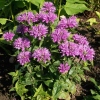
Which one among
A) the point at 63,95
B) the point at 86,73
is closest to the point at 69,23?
the point at 63,95

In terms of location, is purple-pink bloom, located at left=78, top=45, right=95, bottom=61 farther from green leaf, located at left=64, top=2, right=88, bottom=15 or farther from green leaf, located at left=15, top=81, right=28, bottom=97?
green leaf, located at left=64, top=2, right=88, bottom=15

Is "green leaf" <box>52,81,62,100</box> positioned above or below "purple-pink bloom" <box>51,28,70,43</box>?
below

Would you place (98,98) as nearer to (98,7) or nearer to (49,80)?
(49,80)

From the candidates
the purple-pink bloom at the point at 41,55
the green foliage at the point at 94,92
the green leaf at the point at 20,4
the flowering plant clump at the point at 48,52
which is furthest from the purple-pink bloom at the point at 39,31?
the green leaf at the point at 20,4

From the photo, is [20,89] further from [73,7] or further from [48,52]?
[73,7]

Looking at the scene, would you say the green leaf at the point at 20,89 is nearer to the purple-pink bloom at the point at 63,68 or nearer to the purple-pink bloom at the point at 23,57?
the purple-pink bloom at the point at 23,57

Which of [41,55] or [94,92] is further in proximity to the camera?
[94,92]

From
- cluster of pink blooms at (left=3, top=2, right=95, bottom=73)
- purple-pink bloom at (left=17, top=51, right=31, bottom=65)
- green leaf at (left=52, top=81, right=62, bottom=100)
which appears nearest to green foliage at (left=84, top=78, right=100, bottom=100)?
green leaf at (left=52, top=81, right=62, bottom=100)
